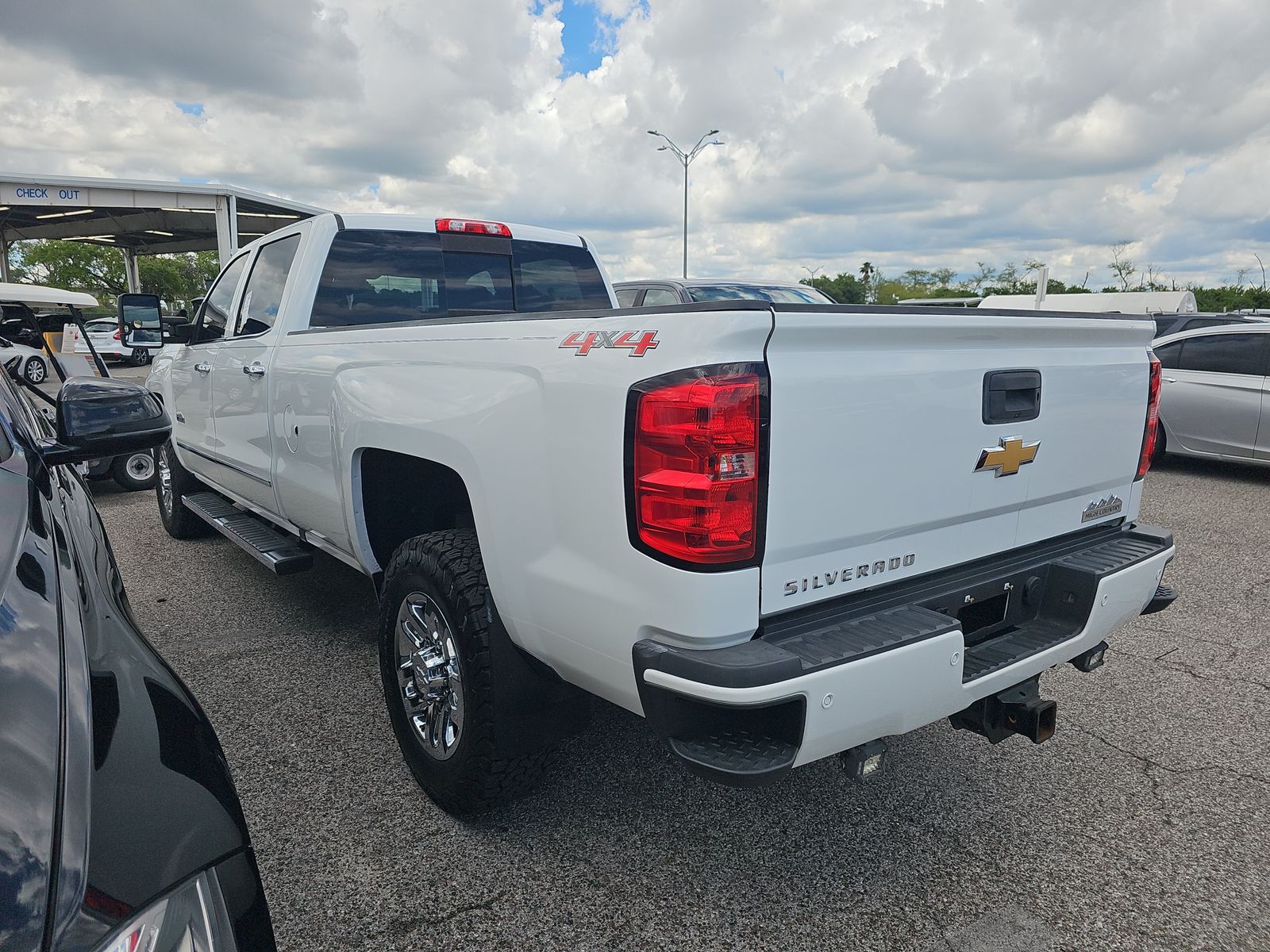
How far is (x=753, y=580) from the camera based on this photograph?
1.89m

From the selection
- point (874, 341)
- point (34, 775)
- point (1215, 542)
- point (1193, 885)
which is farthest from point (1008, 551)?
point (1215, 542)

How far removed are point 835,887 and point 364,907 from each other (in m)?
1.33

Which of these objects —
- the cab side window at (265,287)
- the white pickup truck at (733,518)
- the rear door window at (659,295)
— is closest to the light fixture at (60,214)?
the rear door window at (659,295)

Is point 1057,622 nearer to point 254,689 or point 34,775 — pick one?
point 34,775

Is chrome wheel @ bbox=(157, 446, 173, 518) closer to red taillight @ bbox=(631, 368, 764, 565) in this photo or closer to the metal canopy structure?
red taillight @ bbox=(631, 368, 764, 565)

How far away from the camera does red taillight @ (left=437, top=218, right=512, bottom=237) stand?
4.18 meters

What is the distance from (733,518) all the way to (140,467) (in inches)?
313

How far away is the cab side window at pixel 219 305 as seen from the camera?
15.8 ft

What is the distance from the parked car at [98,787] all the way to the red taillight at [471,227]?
9.14 ft

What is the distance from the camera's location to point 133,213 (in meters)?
25.9

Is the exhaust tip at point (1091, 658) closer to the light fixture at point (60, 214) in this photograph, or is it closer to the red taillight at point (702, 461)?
the red taillight at point (702, 461)

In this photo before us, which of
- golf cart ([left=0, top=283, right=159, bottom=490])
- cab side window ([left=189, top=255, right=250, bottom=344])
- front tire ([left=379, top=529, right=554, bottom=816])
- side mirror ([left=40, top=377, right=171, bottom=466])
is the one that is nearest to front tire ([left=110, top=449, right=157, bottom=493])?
golf cart ([left=0, top=283, right=159, bottom=490])

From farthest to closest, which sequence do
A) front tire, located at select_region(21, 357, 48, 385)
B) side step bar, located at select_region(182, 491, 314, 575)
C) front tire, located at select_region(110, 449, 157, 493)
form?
front tire, located at select_region(110, 449, 157, 493)
front tire, located at select_region(21, 357, 48, 385)
side step bar, located at select_region(182, 491, 314, 575)

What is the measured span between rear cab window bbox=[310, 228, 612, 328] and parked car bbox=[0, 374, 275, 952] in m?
2.39
